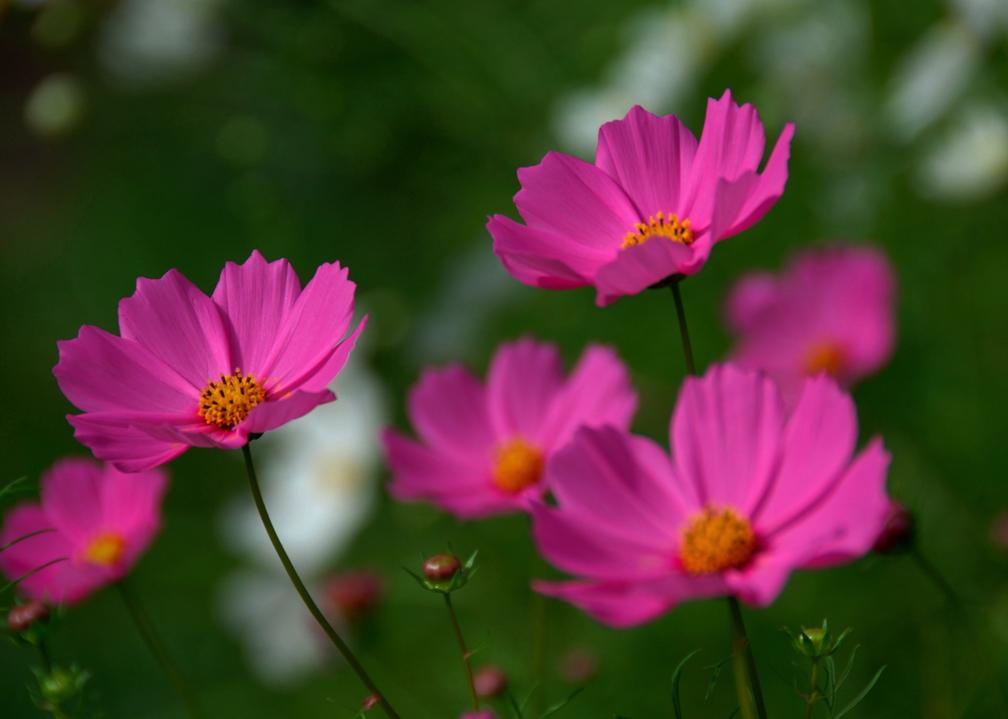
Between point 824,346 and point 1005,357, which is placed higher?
point 824,346

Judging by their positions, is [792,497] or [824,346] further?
[824,346]

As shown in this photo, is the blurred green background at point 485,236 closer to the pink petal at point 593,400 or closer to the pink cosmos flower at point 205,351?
the pink petal at point 593,400

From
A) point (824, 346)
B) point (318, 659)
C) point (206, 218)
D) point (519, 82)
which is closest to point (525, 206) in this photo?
point (824, 346)

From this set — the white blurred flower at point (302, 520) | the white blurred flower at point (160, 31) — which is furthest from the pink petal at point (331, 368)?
the white blurred flower at point (160, 31)

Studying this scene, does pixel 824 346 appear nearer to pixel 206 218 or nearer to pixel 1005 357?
pixel 1005 357

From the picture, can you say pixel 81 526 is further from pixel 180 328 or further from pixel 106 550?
pixel 180 328

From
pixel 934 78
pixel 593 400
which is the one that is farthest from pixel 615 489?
pixel 934 78

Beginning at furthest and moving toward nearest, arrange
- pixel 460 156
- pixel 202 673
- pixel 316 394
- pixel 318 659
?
1. pixel 460 156
2. pixel 202 673
3. pixel 318 659
4. pixel 316 394
